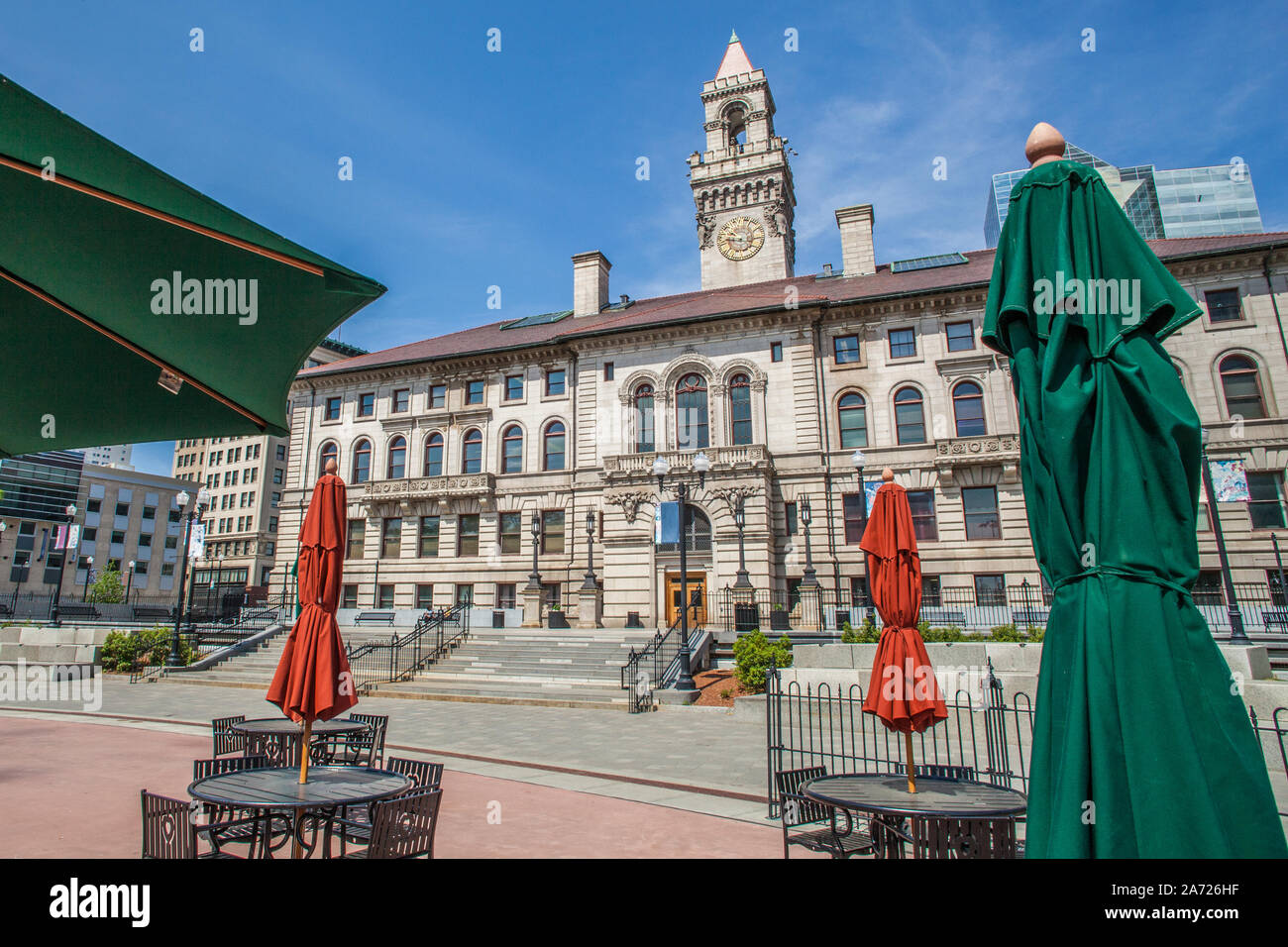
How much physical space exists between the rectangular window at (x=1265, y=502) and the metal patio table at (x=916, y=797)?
2924cm

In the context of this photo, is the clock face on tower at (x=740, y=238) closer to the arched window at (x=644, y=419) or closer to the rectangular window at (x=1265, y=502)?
the arched window at (x=644, y=419)

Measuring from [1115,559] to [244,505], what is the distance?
110 m

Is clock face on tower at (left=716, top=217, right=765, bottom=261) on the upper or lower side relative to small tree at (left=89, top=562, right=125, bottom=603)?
upper

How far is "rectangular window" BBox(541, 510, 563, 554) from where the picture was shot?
35688 millimetres

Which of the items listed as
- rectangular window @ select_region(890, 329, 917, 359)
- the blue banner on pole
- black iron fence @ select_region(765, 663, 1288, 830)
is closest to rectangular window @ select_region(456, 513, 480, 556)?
the blue banner on pole

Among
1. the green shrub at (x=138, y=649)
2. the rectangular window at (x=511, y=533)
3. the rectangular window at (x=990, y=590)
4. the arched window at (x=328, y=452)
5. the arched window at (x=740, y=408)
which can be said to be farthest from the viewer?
the arched window at (x=328, y=452)

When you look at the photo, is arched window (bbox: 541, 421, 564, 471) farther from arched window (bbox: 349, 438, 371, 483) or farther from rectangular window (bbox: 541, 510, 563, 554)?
arched window (bbox: 349, 438, 371, 483)

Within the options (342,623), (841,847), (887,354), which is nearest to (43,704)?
(342,623)

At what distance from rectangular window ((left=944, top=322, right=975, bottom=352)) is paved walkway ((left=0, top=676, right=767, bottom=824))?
74.6ft

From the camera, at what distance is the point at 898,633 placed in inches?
239

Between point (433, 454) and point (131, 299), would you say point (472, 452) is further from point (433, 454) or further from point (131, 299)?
point (131, 299)

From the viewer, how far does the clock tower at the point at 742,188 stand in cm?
4231

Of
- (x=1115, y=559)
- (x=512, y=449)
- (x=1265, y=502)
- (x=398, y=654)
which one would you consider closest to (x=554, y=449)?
(x=512, y=449)

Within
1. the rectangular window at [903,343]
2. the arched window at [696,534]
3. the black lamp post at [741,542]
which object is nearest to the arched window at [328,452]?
the arched window at [696,534]
